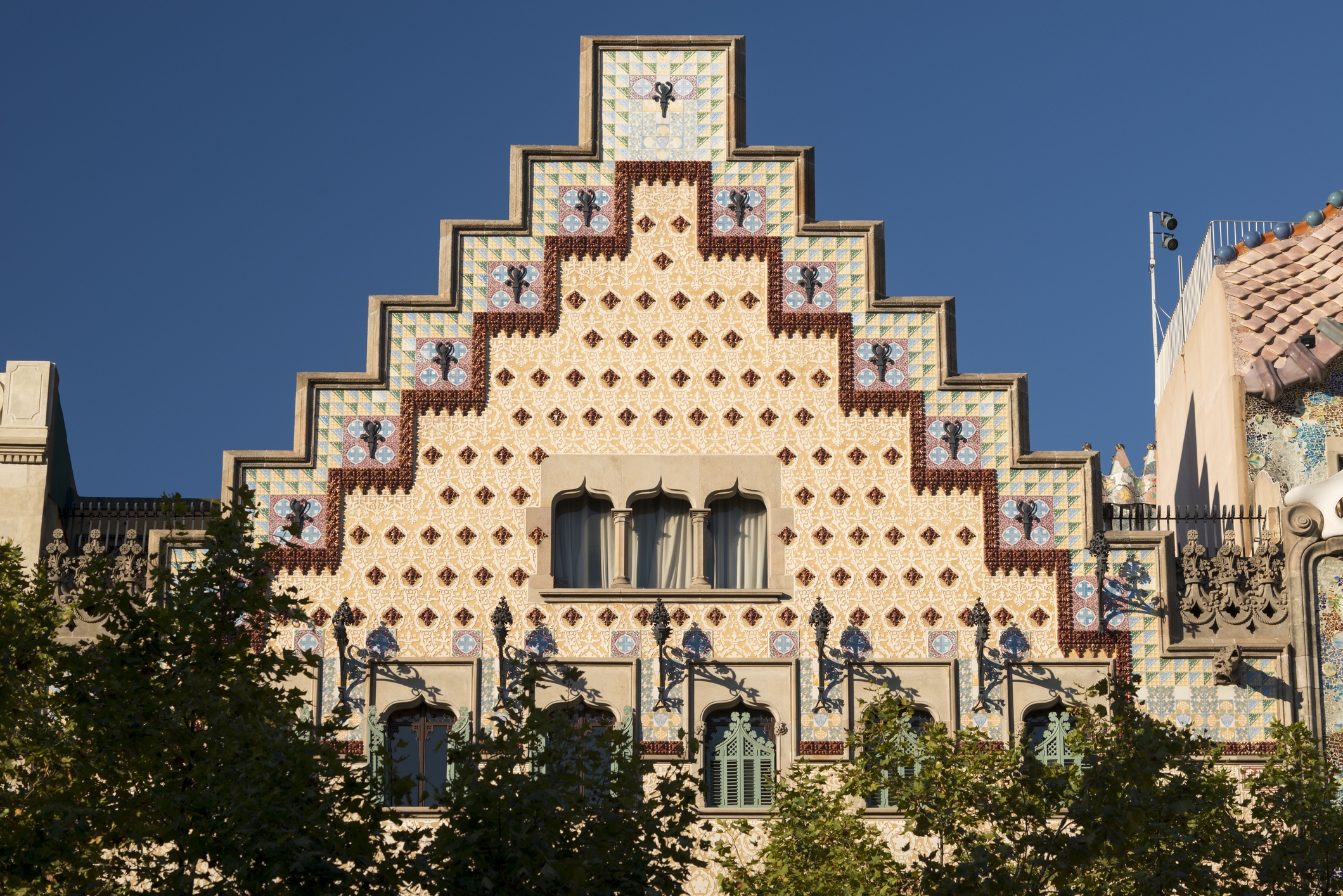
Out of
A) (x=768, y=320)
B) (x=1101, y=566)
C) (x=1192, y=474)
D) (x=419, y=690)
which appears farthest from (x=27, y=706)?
(x=1192, y=474)

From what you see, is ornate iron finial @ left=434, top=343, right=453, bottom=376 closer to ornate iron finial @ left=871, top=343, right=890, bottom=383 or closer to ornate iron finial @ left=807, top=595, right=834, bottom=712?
ornate iron finial @ left=871, top=343, right=890, bottom=383

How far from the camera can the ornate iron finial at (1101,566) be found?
33031 millimetres

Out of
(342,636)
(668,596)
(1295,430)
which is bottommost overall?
(342,636)

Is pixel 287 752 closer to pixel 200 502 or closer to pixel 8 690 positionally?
pixel 8 690

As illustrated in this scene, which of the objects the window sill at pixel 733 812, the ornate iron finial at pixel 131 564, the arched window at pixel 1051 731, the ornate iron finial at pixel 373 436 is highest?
the ornate iron finial at pixel 373 436

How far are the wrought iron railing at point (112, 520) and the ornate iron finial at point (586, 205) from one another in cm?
682

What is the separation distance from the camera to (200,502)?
132 feet

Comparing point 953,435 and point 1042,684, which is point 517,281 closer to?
point 953,435

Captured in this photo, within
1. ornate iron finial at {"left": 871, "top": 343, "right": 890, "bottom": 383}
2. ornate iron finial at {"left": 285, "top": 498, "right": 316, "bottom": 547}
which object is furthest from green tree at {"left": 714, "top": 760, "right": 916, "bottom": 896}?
ornate iron finial at {"left": 285, "top": 498, "right": 316, "bottom": 547}

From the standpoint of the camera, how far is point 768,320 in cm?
3441

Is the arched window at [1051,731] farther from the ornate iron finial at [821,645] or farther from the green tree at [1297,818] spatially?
the ornate iron finial at [821,645]

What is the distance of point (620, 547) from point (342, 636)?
155 inches

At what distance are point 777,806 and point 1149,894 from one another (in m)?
6.24

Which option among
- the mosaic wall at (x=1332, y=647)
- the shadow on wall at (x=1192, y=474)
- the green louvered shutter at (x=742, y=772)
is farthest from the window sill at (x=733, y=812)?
the shadow on wall at (x=1192, y=474)
